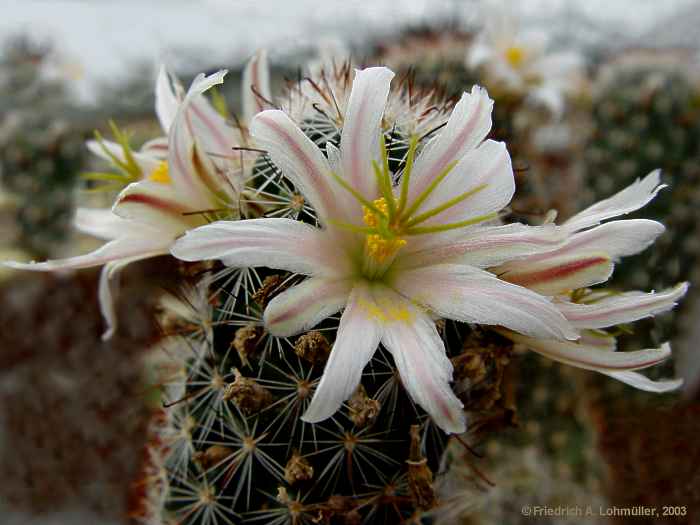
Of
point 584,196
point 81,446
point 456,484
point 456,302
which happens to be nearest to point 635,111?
point 584,196

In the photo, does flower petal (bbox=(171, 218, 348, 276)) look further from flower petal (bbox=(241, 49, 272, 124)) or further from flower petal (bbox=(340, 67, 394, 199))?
flower petal (bbox=(241, 49, 272, 124))

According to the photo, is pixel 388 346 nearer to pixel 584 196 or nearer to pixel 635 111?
pixel 584 196

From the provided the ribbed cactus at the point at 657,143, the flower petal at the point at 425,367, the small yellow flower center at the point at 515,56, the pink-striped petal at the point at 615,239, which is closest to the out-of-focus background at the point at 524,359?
the ribbed cactus at the point at 657,143

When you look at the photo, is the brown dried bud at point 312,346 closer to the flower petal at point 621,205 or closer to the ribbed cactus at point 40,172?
the flower petal at point 621,205

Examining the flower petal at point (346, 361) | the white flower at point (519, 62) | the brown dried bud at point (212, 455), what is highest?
the flower petal at point (346, 361)

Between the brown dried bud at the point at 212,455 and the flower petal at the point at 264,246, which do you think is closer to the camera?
the flower petal at the point at 264,246

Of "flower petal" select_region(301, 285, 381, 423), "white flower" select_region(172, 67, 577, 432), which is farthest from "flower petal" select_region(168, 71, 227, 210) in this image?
"flower petal" select_region(301, 285, 381, 423)

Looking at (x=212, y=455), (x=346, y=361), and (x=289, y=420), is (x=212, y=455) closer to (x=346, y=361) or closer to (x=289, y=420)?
(x=289, y=420)

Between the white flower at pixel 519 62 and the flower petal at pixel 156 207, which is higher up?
the flower petal at pixel 156 207
